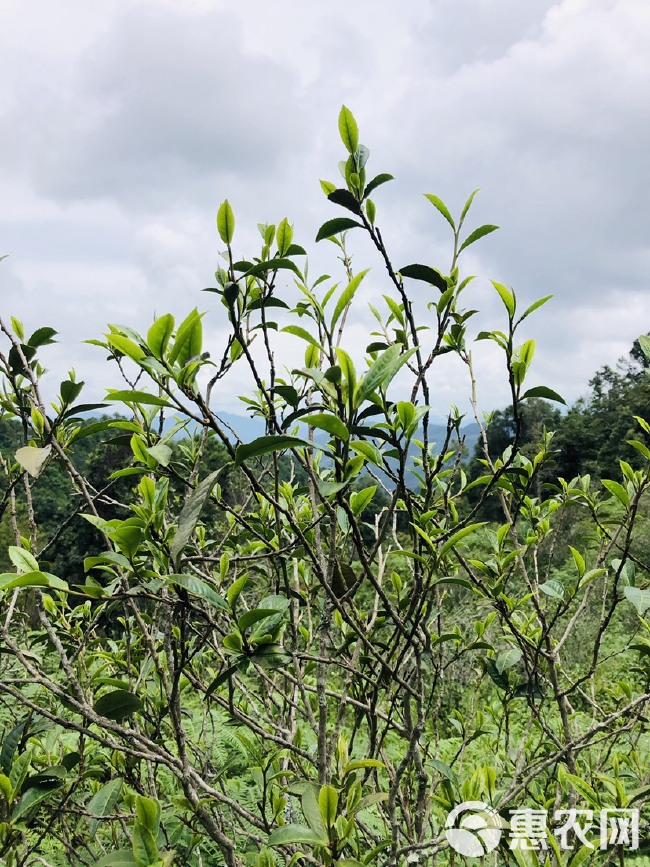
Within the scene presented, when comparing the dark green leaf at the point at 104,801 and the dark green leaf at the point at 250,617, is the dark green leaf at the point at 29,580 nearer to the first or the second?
the dark green leaf at the point at 250,617

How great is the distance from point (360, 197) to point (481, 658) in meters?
1.54

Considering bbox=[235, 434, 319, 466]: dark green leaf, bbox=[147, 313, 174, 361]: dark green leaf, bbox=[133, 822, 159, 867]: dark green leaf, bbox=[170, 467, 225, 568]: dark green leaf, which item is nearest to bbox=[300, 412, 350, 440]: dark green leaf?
bbox=[235, 434, 319, 466]: dark green leaf

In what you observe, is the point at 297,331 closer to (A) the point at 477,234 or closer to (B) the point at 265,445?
(B) the point at 265,445

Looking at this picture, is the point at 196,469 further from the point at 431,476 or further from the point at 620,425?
the point at 620,425

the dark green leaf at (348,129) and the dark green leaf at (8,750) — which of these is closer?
the dark green leaf at (348,129)

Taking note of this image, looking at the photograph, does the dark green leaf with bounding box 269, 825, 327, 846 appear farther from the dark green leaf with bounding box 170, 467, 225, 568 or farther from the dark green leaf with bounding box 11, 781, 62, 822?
the dark green leaf with bounding box 11, 781, 62, 822

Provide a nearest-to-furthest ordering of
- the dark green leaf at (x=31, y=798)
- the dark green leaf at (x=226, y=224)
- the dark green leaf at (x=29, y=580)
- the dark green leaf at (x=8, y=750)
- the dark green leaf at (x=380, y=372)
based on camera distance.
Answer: the dark green leaf at (x=29, y=580) < the dark green leaf at (x=380, y=372) < the dark green leaf at (x=226, y=224) < the dark green leaf at (x=31, y=798) < the dark green leaf at (x=8, y=750)

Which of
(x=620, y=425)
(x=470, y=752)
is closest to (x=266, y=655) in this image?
(x=470, y=752)

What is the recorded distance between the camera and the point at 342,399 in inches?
42.3

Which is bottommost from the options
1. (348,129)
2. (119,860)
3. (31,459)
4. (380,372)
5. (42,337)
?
(119,860)

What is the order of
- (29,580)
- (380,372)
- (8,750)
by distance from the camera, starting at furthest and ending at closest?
(8,750)
(380,372)
(29,580)

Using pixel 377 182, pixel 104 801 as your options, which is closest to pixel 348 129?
pixel 377 182

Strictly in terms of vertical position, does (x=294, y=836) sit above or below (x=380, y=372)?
below

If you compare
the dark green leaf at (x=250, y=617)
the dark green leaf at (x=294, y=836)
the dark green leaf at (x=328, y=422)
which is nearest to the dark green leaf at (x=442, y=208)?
the dark green leaf at (x=328, y=422)
